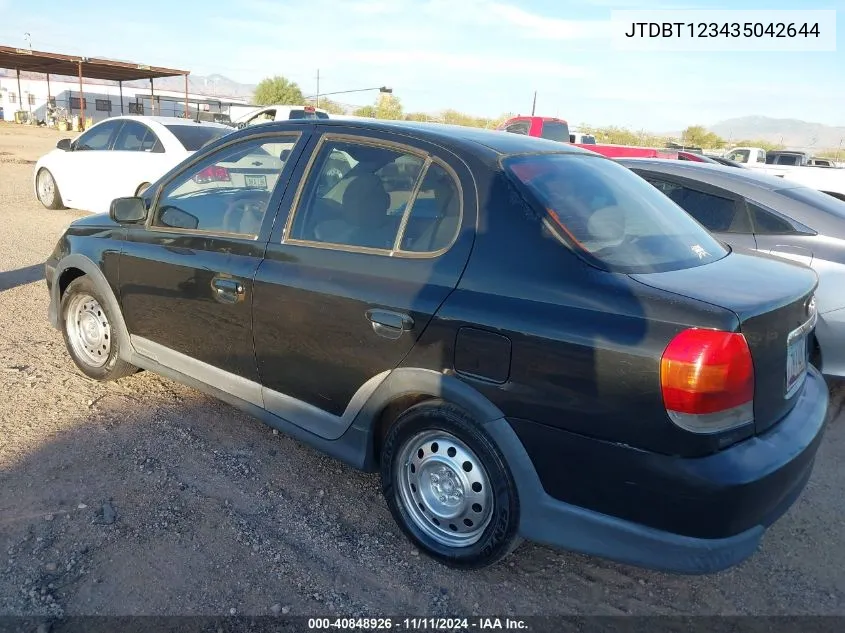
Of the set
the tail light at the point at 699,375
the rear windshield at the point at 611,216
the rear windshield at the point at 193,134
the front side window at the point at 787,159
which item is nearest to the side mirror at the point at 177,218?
the rear windshield at the point at 611,216

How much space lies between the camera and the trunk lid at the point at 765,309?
216 cm

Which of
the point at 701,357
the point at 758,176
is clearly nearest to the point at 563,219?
the point at 701,357

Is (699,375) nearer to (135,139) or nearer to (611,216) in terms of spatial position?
(611,216)

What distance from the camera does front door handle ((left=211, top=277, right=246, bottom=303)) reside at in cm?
314

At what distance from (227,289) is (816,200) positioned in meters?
4.06

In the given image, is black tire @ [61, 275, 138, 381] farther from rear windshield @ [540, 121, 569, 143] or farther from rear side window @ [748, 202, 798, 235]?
rear windshield @ [540, 121, 569, 143]

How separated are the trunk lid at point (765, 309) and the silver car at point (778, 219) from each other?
1625 mm

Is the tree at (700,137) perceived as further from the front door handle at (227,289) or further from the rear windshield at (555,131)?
the front door handle at (227,289)

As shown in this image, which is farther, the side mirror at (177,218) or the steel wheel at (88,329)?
the steel wheel at (88,329)

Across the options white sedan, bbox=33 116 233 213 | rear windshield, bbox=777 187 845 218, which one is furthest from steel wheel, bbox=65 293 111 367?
white sedan, bbox=33 116 233 213

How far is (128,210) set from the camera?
371 centimetres

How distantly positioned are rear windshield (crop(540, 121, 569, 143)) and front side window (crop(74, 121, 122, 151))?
1110cm

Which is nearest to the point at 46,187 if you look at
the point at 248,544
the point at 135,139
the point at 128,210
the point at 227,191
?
the point at 135,139

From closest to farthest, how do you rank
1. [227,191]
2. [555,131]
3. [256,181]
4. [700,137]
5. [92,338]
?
[256,181], [227,191], [92,338], [555,131], [700,137]
